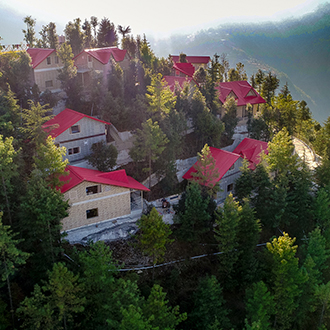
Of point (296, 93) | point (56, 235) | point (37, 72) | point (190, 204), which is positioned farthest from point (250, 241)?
point (296, 93)

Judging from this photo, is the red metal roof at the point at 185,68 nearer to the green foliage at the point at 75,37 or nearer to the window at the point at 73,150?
the green foliage at the point at 75,37

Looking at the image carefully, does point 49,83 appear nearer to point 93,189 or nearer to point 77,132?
point 77,132

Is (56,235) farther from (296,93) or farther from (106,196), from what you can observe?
(296,93)

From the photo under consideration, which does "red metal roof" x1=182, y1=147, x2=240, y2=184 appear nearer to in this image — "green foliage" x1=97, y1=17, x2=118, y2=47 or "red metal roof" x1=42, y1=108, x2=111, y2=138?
"red metal roof" x1=42, y1=108, x2=111, y2=138

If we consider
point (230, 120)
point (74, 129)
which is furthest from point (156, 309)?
point (230, 120)

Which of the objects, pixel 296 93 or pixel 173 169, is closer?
pixel 173 169

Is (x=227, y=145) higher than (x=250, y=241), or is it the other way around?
(x=227, y=145)

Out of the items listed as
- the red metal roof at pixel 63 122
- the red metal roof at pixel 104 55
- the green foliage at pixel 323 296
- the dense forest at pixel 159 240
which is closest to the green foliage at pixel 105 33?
the red metal roof at pixel 104 55
